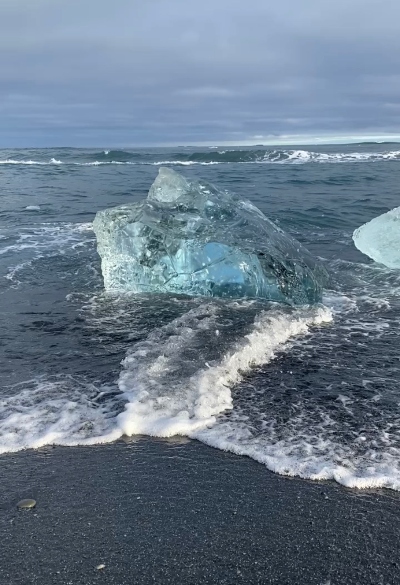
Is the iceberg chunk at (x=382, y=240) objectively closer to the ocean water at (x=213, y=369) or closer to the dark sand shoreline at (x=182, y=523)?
the ocean water at (x=213, y=369)

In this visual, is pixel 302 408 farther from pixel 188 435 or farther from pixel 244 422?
pixel 188 435

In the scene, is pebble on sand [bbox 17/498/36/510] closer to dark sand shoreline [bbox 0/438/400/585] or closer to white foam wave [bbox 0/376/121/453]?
dark sand shoreline [bbox 0/438/400/585]

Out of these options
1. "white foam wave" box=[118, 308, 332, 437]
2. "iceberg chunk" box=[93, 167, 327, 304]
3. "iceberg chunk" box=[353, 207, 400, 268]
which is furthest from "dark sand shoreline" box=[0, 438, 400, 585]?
"iceberg chunk" box=[353, 207, 400, 268]

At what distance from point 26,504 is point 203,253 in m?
4.30

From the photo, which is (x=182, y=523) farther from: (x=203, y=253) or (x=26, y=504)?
(x=203, y=253)

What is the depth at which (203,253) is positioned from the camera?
260 inches

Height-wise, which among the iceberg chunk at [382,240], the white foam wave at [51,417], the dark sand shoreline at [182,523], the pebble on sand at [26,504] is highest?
the iceberg chunk at [382,240]

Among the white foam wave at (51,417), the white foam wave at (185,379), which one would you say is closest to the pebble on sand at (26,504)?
the white foam wave at (51,417)

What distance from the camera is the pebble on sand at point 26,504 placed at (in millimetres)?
2760

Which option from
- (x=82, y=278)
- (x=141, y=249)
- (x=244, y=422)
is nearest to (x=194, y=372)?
(x=244, y=422)

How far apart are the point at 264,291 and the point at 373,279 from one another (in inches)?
77.9

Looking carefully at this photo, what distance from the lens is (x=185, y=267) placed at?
6.66 meters

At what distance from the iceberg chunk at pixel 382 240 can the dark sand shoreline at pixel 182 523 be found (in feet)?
19.4

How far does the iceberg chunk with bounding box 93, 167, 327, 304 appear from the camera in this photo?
634 centimetres
